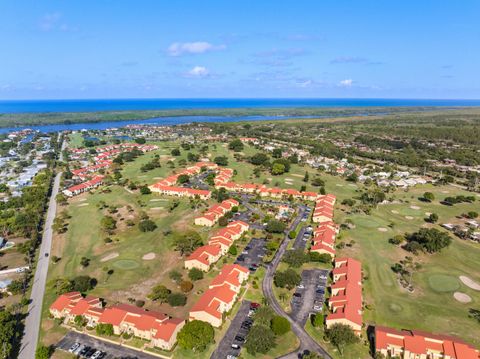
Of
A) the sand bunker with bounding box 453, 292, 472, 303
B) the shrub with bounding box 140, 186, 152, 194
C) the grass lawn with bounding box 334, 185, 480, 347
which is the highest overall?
the shrub with bounding box 140, 186, 152, 194

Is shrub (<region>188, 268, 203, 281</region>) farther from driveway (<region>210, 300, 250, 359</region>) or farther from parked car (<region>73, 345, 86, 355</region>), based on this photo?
parked car (<region>73, 345, 86, 355</region>)

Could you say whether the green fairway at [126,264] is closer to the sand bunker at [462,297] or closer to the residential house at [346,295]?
the residential house at [346,295]

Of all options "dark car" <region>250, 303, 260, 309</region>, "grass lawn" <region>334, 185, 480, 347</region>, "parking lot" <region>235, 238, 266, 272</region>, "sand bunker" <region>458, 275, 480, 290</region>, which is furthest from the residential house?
"sand bunker" <region>458, 275, 480, 290</region>

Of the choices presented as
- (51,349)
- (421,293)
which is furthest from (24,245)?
(421,293)

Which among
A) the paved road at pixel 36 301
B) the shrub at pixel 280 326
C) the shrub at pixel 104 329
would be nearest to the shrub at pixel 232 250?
the shrub at pixel 280 326

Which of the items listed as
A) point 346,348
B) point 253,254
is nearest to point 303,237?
point 253,254

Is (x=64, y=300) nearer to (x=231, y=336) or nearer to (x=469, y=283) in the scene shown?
(x=231, y=336)
